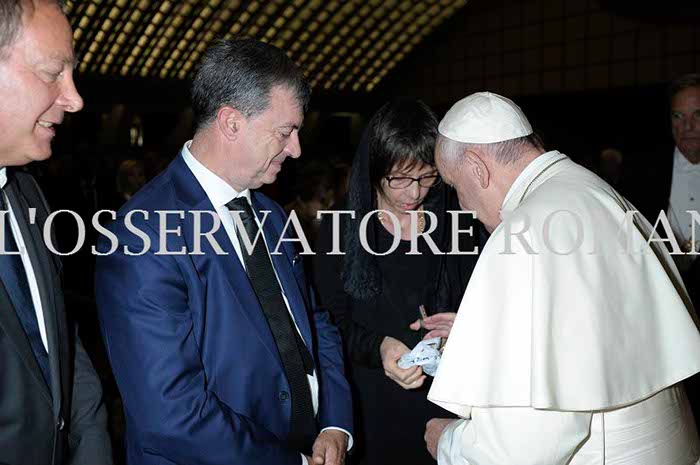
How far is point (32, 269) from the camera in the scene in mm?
1661

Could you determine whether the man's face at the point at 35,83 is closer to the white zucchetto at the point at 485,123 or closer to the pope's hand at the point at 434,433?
the white zucchetto at the point at 485,123

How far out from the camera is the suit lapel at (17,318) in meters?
1.45

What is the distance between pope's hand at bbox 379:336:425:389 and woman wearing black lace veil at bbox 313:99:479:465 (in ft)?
0.15

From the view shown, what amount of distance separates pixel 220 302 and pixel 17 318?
554 mm

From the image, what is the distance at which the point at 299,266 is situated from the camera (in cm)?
232

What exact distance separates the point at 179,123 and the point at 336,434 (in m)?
24.5

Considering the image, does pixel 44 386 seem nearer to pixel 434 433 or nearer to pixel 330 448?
pixel 330 448

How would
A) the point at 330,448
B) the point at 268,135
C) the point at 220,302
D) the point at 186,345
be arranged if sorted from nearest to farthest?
the point at 186,345 < the point at 220,302 < the point at 268,135 < the point at 330,448

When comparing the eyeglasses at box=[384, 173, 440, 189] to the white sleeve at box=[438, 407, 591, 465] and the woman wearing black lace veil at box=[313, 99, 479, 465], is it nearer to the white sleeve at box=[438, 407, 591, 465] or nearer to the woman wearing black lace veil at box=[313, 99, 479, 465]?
the woman wearing black lace veil at box=[313, 99, 479, 465]

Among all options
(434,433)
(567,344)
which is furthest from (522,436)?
(434,433)

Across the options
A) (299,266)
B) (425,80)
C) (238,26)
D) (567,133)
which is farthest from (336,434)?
(238,26)

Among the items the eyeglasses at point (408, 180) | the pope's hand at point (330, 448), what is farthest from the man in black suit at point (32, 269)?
the eyeglasses at point (408, 180)

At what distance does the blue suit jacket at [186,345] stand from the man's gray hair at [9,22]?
1.86ft

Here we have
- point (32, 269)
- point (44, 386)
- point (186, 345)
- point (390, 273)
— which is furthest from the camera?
point (390, 273)
